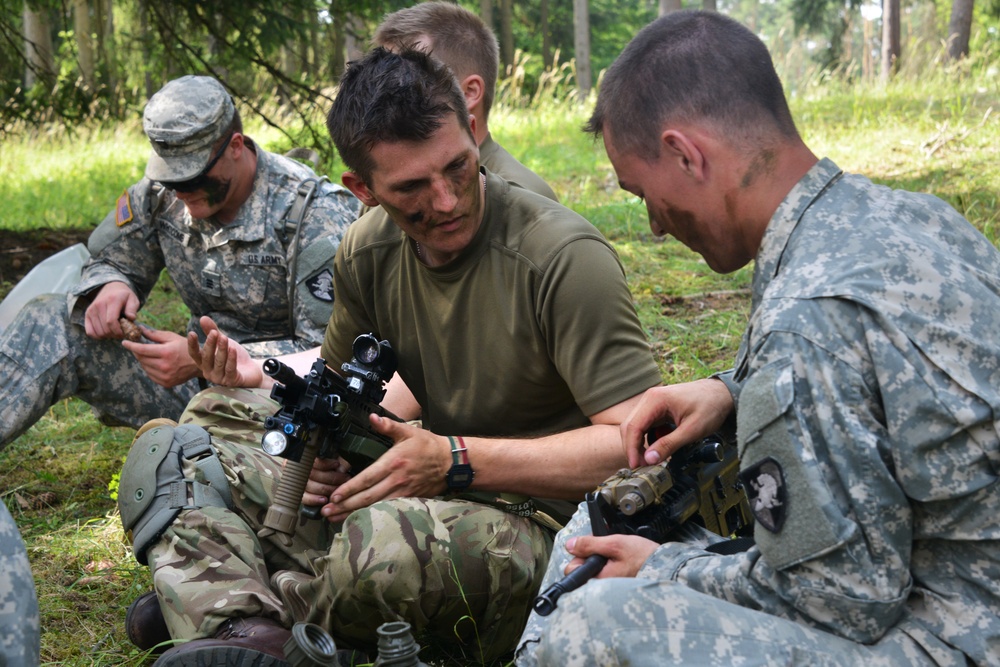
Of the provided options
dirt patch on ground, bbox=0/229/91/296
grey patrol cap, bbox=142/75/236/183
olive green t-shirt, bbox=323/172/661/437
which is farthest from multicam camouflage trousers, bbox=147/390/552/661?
dirt patch on ground, bbox=0/229/91/296

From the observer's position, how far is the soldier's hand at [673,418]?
2.34 m

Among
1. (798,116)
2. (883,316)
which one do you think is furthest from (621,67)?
(798,116)

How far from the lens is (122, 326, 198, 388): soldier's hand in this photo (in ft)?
12.8

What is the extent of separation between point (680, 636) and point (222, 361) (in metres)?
2.25

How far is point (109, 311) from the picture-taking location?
4148mm

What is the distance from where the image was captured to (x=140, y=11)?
7.73 m

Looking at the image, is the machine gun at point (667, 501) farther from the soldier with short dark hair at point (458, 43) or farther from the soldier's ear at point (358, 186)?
the soldier with short dark hair at point (458, 43)

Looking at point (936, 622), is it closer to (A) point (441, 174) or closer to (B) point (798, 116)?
(A) point (441, 174)

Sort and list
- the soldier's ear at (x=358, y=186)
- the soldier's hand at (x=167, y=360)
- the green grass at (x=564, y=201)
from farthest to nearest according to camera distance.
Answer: the soldier's hand at (x=167, y=360), the green grass at (x=564, y=201), the soldier's ear at (x=358, y=186)

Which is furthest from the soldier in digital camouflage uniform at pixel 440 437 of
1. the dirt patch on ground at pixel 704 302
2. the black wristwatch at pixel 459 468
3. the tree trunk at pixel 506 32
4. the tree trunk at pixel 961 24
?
the tree trunk at pixel 506 32

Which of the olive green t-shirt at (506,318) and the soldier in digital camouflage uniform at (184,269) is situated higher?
the olive green t-shirt at (506,318)

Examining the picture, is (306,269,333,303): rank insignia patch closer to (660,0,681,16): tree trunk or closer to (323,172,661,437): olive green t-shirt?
(323,172,661,437): olive green t-shirt

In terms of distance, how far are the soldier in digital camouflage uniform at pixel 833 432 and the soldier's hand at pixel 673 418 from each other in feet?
1.16

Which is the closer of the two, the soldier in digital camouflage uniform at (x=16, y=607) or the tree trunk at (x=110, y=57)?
the soldier in digital camouflage uniform at (x=16, y=607)
